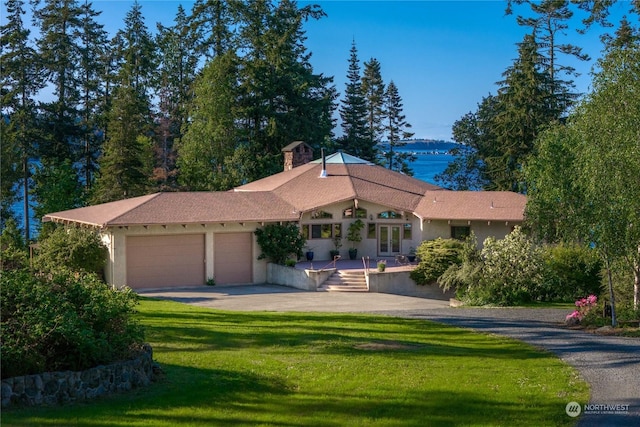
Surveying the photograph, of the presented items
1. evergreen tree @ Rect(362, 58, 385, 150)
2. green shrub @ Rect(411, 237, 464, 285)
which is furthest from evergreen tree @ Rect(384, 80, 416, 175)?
green shrub @ Rect(411, 237, 464, 285)

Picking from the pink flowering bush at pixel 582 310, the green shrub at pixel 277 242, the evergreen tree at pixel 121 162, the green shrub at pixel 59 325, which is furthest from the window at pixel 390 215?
the green shrub at pixel 59 325

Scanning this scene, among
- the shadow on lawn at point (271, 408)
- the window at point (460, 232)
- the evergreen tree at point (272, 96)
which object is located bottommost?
the shadow on lawn at point (271, 408)

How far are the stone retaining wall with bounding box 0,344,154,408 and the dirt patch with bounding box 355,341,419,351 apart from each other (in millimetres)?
5289

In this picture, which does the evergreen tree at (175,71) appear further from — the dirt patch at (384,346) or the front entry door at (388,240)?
the dirt patch at (384,346)

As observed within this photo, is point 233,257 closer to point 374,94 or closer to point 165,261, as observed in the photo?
point 165,261

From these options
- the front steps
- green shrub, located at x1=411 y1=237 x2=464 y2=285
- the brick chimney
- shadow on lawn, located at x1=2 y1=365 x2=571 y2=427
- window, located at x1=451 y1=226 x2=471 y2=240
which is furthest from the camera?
the brick chimney

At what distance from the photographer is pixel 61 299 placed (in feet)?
37.4

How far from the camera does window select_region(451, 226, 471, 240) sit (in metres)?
33.5

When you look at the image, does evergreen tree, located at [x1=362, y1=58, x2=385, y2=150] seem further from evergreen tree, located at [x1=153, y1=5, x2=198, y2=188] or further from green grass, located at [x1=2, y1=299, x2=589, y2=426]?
green grass, located at [x1=2, y1=299, x2=589, y2=426]

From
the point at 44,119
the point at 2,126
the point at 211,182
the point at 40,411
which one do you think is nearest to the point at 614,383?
the point at 40,411

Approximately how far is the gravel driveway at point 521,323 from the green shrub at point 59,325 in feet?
25.3

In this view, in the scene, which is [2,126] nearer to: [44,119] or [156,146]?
[44,119]

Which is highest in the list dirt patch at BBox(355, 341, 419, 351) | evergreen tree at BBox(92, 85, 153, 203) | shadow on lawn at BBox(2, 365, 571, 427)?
evergreen tree at BBox(92, 85, 153, 203)

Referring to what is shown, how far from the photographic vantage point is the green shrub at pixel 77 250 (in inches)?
1117
